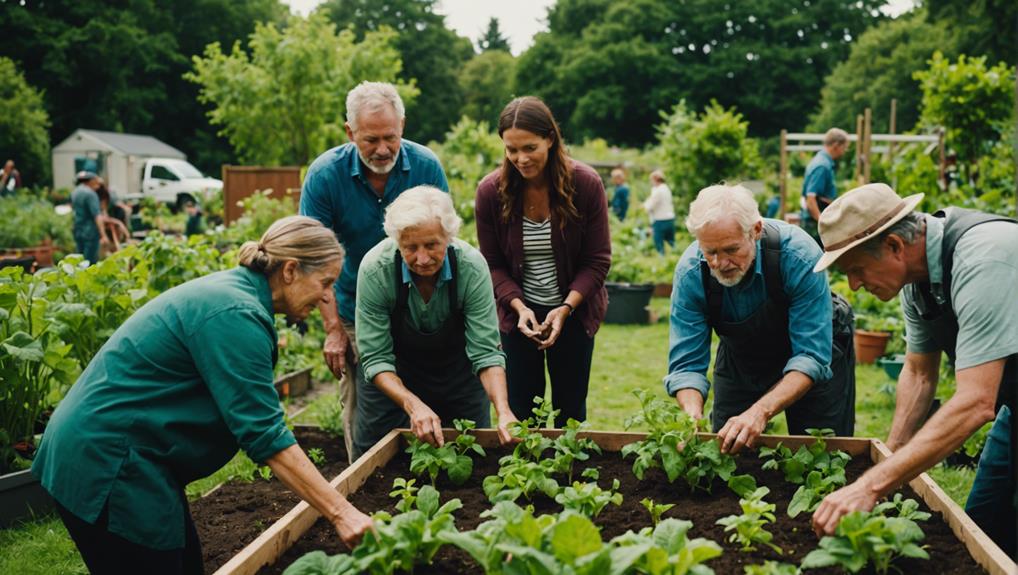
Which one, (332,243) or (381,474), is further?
(381,474)

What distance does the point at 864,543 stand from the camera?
2.29 metres

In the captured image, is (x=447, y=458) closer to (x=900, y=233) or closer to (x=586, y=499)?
(x=586, y=499)

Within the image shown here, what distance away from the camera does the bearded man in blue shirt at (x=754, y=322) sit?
3.05 meters

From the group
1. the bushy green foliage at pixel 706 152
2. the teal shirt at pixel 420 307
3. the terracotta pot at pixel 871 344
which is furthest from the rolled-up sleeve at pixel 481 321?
the bushy green foliage at pixel 706 152

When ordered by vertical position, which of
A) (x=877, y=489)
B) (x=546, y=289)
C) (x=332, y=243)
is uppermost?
(x=332, y=243)

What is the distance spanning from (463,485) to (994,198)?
21.8 feet

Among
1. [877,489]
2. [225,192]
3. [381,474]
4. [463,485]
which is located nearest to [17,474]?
[381,474]

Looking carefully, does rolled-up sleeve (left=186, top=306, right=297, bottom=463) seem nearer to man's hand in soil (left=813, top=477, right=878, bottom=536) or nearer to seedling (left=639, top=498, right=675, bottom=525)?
seedling (left=639, top=498, right=675, bottom=525)

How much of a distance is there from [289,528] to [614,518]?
3.33ft

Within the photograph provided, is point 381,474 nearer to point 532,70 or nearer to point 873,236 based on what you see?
point 873,236

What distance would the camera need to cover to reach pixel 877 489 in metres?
2.45

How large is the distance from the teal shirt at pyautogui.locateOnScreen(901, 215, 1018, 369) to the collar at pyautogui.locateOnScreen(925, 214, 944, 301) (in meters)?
0.08

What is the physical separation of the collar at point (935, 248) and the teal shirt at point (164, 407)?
1.93m

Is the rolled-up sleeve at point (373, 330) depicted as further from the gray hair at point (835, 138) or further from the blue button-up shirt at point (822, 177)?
the gray hair at point (835, 138)
